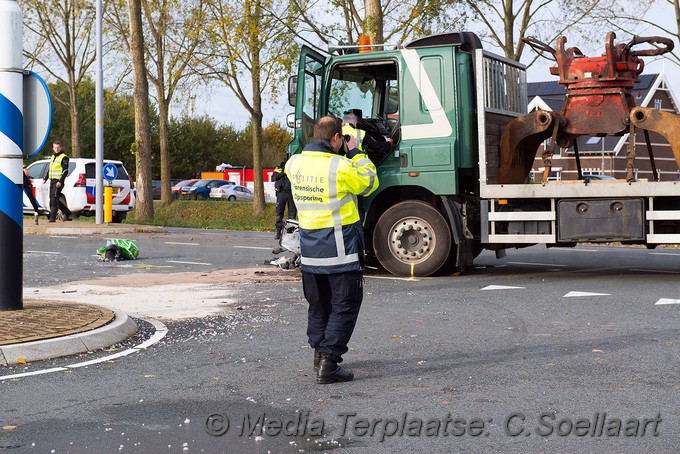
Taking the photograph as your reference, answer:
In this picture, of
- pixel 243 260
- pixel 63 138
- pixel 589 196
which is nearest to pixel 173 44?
pixel 243 260

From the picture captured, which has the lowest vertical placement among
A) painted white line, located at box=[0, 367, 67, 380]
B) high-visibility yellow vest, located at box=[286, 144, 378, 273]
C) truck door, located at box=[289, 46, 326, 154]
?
painted white line, located at box=[0, 367, 67, 380]

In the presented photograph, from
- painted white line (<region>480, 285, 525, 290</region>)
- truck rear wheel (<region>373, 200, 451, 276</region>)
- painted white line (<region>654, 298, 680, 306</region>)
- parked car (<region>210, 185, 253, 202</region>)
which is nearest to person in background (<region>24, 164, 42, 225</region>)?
truck rear wheel (<region>373, 200, 451, 276</region>)

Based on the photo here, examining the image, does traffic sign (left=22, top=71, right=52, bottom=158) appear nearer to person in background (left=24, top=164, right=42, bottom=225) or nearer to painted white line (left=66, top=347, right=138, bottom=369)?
painted white line (left=66, top=347, right=138, bottom=369)

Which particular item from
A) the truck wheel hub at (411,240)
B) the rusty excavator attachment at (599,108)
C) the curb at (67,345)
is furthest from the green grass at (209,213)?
the curb at (67,345)

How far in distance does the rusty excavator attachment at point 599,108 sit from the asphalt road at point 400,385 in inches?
81.8

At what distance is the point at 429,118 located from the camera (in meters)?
12.6

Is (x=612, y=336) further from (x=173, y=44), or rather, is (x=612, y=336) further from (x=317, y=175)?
(x=173, y=44)

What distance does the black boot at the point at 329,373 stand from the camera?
636cm

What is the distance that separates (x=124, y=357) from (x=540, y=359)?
120 inches

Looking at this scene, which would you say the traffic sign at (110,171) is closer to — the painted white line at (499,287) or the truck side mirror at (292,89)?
the truck side mirror at (292,89)

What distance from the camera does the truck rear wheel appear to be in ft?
41.7

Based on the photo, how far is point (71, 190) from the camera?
2641 cm

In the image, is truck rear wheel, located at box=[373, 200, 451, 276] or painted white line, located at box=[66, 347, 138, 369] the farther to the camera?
truck rear wheel, located at box=[373, 200, 451, 276]

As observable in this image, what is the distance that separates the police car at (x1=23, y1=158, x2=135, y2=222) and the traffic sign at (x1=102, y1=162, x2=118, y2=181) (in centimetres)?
14
